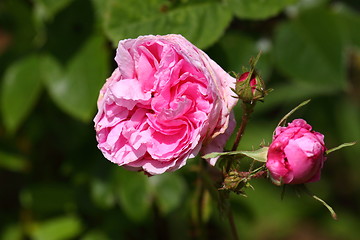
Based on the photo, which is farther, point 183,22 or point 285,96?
point 285,96

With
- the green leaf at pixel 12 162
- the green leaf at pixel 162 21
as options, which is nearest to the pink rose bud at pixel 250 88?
the green leaf at pixel 162 21

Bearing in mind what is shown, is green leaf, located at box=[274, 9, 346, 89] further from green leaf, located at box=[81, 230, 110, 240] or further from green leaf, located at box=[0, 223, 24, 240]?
green leaf, located at box=[0, 223, 24, 240]

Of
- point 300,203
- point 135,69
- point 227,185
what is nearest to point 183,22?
point 135,69

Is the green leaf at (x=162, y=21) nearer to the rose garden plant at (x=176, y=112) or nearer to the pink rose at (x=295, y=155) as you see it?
the rose garden plant at (x=176, y=112)

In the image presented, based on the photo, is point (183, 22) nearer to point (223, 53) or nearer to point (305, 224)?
point (223, 53)

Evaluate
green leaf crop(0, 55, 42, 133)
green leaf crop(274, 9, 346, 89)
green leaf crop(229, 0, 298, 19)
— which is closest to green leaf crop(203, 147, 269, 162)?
green leaf crop(229, 0, 298, 19)
